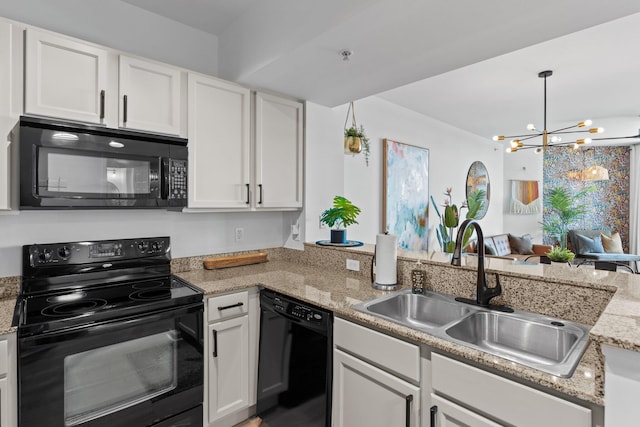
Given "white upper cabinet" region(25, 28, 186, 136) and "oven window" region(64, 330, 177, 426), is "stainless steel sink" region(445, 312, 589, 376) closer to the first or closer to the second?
"oven window" region(64, 330, 177, 426)

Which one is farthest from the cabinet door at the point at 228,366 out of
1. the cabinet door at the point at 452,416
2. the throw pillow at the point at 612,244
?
the throw pillow at the point at 612,244

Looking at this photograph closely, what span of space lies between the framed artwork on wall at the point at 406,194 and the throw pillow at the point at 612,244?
398 cm

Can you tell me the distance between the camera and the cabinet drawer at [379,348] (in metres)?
1.32

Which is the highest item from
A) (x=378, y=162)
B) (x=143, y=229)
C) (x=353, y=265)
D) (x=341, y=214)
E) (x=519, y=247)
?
(x=378, y=162)

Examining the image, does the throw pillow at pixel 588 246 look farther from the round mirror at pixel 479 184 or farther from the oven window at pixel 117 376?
the oven window at pixel 117 376

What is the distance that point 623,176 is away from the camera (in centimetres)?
663

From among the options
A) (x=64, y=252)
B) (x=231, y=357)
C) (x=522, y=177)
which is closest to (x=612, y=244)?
(x=522, y=177)

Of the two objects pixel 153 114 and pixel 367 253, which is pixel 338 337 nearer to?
pixel 367 253

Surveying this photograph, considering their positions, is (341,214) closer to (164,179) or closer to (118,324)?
(164,179)

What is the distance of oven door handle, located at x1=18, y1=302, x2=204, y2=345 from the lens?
1.37m

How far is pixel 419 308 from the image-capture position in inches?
71.5

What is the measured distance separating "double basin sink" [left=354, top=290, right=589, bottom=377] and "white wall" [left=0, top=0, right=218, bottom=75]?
2093 millimetres

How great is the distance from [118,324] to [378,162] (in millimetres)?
2981

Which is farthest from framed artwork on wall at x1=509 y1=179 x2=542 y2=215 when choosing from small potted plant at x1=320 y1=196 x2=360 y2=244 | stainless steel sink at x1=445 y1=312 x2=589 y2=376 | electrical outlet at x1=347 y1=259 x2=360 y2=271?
stainless steel sink at x1=445 y1=312 x2=589 y2=376
